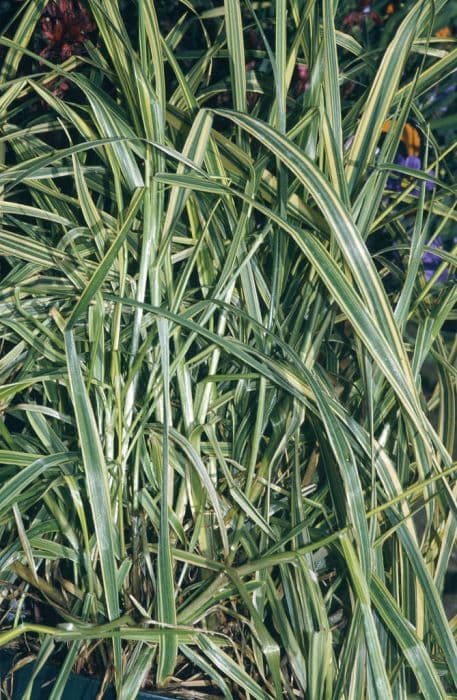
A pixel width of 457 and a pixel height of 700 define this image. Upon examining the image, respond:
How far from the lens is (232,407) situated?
712 millimetres

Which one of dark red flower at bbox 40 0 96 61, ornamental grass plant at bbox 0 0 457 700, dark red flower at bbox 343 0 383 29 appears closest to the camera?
ornamental grass plant at bbox 0 0 457 700

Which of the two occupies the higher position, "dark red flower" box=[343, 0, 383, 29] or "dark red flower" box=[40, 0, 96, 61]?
"dark red flower" box=[343, 0, 383, 29]

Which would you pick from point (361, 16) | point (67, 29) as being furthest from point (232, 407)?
point (361, 16)

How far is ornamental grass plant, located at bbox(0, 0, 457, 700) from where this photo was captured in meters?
0.56

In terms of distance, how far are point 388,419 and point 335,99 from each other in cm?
A: 31

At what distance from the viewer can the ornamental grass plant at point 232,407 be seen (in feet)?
1.85

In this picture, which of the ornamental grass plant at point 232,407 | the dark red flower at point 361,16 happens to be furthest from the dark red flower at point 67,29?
the dark red flower at point 361,16

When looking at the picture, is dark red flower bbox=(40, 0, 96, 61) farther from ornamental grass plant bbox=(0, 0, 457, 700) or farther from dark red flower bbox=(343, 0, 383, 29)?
dark red flower bbox=(343, 0, 383, 29)

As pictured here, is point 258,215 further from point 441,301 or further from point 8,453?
point 8,453

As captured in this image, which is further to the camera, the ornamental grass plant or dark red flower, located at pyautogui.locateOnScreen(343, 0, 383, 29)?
dark red flower, located at pyautogui.locateOnScreen(343, 0, 383, 29)

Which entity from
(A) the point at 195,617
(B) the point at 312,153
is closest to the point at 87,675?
(A) the point at 195,617

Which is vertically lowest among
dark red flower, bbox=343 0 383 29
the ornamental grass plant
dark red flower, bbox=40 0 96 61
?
the ornamental grass plant

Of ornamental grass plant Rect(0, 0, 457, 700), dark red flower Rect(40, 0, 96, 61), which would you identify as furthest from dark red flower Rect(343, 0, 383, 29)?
dark red flower Rect(40, 0, 96, 61)

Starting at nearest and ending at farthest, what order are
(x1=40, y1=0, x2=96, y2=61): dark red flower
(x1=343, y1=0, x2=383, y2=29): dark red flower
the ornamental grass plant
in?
the ornamental grass plant < (x1=40, y1=0, x2=96, y2=61): dark red flower < (x1=343, y1=0, x2=383, y2=29): dark red flower
